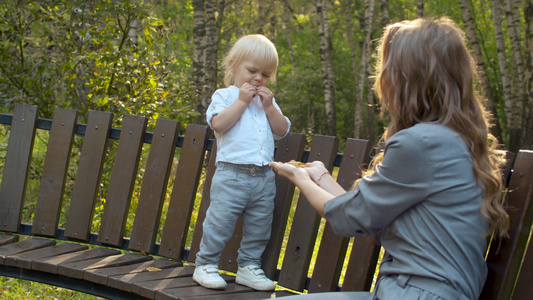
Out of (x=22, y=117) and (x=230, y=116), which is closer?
(x=230, y=116)

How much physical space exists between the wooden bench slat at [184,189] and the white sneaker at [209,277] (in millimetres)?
456

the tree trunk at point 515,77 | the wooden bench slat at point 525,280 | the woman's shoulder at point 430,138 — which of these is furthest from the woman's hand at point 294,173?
the tree trunk at point 515,77

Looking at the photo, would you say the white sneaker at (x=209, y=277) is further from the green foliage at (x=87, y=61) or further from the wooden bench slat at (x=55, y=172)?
the green foliage at (x=87, y=61)

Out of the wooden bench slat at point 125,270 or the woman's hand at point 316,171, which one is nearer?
the woman's hand at point 316,171

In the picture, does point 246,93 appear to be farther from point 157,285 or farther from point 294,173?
point 157,285

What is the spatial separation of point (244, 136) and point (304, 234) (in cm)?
62

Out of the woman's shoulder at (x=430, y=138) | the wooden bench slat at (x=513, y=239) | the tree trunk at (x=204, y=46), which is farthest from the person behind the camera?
the tree trunk at (x=204, y=46)

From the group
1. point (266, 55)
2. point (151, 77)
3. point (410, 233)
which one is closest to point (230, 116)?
point (266, 55)

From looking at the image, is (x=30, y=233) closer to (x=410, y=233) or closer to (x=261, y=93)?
(x=261, y=93)

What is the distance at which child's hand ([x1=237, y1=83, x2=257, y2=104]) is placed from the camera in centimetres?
297

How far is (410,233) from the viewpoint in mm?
2000

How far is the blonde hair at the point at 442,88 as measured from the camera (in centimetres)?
200

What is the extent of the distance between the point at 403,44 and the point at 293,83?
20977 mm

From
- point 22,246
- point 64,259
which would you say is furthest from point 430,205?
point 22,246
